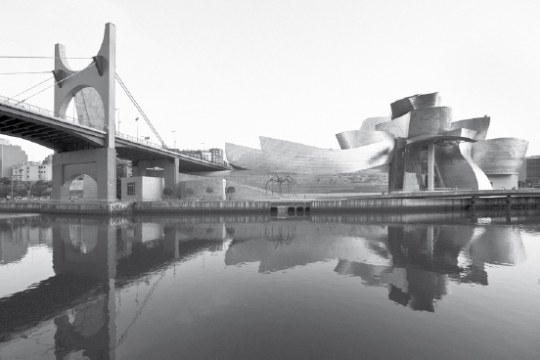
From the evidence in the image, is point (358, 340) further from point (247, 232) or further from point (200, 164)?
point (200, 164)

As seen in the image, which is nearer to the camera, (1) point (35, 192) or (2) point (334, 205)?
(2) point (334, 205)

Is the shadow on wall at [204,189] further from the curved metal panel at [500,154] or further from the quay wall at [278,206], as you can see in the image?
the curved metal panel at [500,154]

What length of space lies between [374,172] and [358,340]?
52.9 metres

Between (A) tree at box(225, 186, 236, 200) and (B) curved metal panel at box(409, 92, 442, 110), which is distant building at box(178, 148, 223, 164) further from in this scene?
(B) curved metal panel at box(409, 92, 442, 110)

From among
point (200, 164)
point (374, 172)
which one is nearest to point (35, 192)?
point (200, 164)

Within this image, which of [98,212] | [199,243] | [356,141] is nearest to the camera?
[199,243]

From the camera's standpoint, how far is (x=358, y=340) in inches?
240

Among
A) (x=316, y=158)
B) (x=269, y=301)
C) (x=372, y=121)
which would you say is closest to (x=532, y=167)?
(x=372, y=121)

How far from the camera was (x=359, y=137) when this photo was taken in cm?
5309

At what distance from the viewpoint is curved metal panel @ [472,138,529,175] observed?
52562 mm

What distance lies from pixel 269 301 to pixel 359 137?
161 ft

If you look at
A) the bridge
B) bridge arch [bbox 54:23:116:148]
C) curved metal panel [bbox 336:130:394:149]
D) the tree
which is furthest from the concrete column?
bridge arch [bbox 54:23:116:148]

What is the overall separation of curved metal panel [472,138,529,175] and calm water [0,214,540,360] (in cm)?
4605

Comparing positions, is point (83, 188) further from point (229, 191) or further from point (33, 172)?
point (33, 172)
